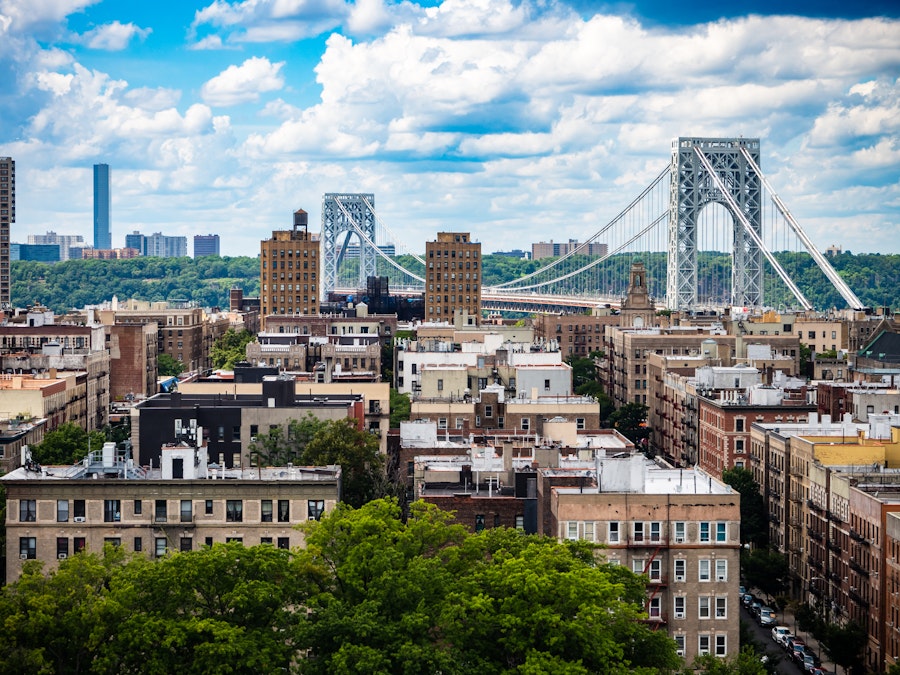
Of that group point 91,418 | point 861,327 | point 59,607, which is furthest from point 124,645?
point 861,327

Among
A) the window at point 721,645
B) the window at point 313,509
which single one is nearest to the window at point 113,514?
the window at point 313,509

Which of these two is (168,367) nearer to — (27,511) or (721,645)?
(27,511)

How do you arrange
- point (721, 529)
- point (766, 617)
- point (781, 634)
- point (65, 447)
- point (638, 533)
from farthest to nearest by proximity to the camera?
point (65, 447) < point (766, 617) < point (781, 634) < point (721, 529) < point (638, 533)

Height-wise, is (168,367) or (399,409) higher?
(168,367)

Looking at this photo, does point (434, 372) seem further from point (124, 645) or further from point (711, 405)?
point (124, 645)

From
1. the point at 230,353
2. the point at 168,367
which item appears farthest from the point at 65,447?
the point at 168,367

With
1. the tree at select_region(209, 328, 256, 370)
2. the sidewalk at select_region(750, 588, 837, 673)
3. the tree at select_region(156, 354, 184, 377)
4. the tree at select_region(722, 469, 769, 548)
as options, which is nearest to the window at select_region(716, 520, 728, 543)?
the sidewalk at select_region(750, 588, 837, 673)
